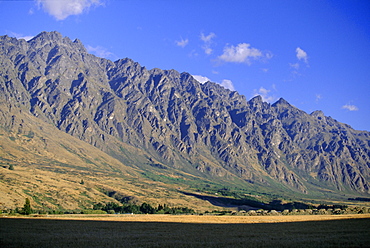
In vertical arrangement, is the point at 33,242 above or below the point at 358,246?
below

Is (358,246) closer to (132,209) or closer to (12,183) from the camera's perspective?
(132,209)

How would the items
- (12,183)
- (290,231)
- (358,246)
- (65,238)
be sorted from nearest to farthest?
(358,246) < (65,238) < (290,231) < (12,183)

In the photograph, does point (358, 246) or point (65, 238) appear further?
point (65, 238)

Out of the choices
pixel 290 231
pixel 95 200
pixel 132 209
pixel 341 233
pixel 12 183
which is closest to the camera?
pixel 341 233

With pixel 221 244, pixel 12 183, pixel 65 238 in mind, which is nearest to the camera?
pixel 221 244

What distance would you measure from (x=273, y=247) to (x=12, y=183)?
153 metres

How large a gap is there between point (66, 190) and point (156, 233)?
456 ft

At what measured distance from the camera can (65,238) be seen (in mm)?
53031

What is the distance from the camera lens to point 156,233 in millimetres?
60906

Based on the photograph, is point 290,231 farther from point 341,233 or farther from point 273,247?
point 273,247

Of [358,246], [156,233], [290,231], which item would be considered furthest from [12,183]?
[358,246]

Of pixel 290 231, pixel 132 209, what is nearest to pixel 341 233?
pixel 290 231

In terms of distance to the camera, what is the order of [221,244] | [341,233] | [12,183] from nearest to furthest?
1. [221,244]
2. [341,233]
3. [12,183]

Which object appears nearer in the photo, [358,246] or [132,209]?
[358,246]
